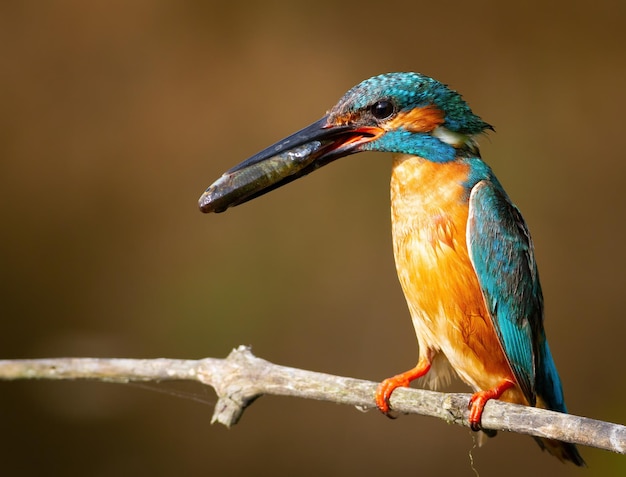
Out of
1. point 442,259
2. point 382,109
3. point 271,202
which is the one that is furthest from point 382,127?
point 271,202

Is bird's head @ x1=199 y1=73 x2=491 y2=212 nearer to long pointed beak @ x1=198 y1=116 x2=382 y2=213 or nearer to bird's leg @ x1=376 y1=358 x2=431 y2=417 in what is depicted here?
long pointed beak @ x1=198 y1=116 x2=382 y2=213

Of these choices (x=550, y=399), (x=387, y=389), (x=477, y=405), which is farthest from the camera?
(x=550, y=399)

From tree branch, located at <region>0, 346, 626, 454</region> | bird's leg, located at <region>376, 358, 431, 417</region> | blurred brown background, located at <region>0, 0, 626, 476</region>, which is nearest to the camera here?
tree branch, located at <region>0, 346, 626, 454</region>

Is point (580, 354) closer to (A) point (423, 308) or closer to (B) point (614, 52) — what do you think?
(B) point (614, 52)

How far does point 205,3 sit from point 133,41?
34 cm

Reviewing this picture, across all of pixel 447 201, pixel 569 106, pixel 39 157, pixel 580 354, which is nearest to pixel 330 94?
pixel 569 106

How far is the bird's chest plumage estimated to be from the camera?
70.4 inches

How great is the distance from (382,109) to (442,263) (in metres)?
0.35

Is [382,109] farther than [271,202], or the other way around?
[271,202]

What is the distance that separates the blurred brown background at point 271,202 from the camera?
11.1 feet

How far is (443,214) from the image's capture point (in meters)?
1.79

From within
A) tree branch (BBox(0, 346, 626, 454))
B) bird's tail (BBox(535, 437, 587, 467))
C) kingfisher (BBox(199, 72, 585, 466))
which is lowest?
bird's tail (BBox(535, 437, 587, 467))

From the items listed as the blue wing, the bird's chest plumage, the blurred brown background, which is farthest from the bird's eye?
the blurred brown background

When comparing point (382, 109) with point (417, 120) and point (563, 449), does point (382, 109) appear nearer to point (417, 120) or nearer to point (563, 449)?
point (417, 120)
